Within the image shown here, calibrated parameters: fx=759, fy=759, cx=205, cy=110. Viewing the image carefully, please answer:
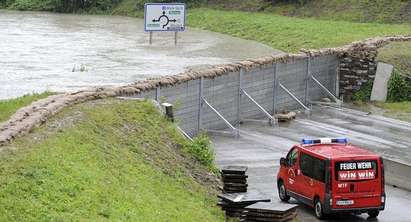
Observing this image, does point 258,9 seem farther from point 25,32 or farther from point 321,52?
point 321,52

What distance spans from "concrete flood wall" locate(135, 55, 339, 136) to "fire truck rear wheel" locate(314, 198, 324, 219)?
7.24m

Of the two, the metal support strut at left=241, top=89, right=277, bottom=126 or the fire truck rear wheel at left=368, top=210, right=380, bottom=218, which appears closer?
the fire truck rear wheel at left=368, top=210, right=380, bottom=218

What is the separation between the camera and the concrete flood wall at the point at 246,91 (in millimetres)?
27734

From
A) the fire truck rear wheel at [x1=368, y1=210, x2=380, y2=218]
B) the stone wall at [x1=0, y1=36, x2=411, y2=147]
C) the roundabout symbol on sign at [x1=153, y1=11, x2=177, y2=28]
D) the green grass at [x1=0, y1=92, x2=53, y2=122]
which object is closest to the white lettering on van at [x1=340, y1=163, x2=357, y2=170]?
the fire truck rear wheel at [x1=368, y1=210, x2=380, y2=218]

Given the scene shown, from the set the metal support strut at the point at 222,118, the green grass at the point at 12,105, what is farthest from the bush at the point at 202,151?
the metal support strut at the point at 222,118

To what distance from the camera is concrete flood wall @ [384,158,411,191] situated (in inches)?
904

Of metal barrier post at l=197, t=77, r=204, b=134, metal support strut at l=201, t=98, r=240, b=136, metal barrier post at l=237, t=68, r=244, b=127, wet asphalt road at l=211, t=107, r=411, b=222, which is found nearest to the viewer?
wet asphalt road at l=211, t=107, r=411, b=222

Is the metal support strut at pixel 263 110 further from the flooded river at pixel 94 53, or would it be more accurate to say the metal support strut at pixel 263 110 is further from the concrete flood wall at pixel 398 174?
the concrete flood wall at pixel 398 174

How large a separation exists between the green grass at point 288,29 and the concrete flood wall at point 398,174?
19648 millimetres

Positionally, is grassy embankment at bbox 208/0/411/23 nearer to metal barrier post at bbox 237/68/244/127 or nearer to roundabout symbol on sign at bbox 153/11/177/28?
roundabout symbol on sign at bbox 153/11/177/28

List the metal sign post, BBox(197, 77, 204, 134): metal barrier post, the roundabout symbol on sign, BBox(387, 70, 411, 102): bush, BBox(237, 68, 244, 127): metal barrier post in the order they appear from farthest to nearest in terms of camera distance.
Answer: the roundabout symbol on sign
the metal sign post
BBox(387, 70, 411, 102): bush
BBox(237, 68, 244, 127): metal barrier post
BBox(197, 77, 204, 134): metal barrier post

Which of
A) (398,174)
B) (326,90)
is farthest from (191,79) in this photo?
(326,90)

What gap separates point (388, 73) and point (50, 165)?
2577 cm

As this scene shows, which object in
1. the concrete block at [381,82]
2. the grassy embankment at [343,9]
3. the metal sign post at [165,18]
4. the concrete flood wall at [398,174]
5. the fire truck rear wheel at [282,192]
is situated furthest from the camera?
the grassy embankment at [343,9]
